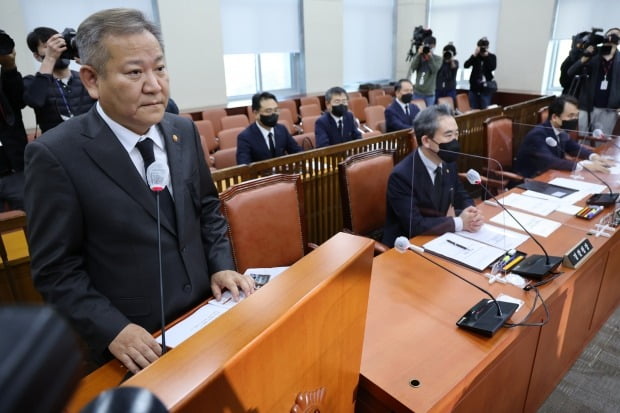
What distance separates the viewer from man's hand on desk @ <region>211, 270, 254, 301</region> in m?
1.29

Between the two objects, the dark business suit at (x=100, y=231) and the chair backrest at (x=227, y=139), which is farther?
the chair backrest at (x=227, y=139)

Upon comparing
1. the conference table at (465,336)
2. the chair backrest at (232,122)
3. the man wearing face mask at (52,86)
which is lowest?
the conference table at (465,336)

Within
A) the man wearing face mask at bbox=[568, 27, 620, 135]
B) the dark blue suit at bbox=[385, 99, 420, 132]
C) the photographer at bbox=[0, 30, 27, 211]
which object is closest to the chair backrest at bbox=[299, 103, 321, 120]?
the dark blue suit at bbox=[385, 99, 420, 132]

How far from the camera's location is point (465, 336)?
1.26 meters

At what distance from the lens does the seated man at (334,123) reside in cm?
387

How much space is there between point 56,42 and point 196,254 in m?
1.82

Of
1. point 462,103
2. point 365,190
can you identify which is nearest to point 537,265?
point 365,190

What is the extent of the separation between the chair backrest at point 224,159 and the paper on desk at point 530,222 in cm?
215

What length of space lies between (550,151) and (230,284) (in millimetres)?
2484

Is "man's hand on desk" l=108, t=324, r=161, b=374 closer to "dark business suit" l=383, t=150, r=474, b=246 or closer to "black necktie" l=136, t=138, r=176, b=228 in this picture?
"black necktie" l=136, t=138, r=176, b=228

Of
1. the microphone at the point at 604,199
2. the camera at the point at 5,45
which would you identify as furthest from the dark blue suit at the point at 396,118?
the camera at the point at 5,45

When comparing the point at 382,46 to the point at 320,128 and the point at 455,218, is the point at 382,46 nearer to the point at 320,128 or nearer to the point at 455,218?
the point at 320,128

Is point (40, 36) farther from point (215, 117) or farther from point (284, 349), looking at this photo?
point (215, 117)

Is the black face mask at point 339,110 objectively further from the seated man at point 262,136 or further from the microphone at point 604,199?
the microphone at point 604,199
